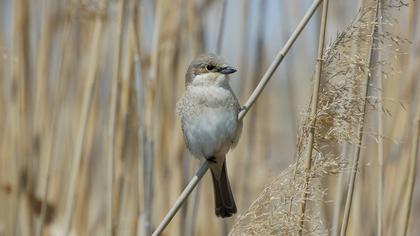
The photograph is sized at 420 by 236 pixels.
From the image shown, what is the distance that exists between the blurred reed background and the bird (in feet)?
0.45

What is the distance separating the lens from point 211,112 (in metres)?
1.79

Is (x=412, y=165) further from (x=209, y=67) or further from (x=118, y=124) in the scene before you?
(x=118, y=124)

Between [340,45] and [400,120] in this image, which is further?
[400,120]

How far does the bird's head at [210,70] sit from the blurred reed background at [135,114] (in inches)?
5.4

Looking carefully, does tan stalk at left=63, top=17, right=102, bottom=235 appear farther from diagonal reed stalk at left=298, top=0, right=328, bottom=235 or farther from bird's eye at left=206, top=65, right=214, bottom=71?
diagonal reed stalk at left=298, top=0, right=328, bottom=235

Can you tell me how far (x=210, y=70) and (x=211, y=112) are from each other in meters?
0.12

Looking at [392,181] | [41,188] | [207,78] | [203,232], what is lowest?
[203,232]

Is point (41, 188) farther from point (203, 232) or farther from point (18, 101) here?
point (203, 232)

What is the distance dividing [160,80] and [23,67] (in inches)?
17.6

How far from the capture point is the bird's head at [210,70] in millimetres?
1796

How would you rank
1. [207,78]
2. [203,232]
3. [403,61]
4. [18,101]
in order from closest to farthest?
1. [207,78]
2. [403,61]
3. [18,101]
4. [203,232]

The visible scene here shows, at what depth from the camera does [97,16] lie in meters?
2.00

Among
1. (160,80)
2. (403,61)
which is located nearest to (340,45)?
(403,61)


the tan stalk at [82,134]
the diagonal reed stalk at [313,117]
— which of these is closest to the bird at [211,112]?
the tan stalk at [82,134]
